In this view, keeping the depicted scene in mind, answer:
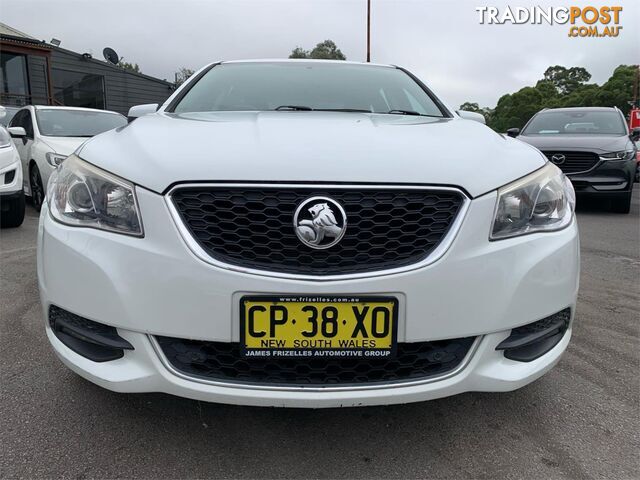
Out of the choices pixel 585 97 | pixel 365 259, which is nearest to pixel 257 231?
pixel 365 259

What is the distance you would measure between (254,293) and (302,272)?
0.46 feet

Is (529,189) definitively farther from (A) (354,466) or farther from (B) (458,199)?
(A) (354,466)

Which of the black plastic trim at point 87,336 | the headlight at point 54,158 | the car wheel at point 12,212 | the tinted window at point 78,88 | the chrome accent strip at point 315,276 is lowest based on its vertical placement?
the car wheel at point 12,212

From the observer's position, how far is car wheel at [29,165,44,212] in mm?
6111

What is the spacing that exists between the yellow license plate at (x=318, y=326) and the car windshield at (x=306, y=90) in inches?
53.6

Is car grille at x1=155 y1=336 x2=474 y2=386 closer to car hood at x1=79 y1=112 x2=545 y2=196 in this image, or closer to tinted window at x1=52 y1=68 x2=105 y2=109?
car hood at x1=79 y1=112 x2=545 y2=196

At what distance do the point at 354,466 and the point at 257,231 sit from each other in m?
0.79

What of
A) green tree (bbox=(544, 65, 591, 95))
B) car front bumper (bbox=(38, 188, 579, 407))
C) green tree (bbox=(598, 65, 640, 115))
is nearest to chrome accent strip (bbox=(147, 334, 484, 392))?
car front bumper (bbox=(38, 188, 579, 407))

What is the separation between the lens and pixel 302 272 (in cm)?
150

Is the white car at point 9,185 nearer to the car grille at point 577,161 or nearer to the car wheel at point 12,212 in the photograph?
the car wheel at point 12,212

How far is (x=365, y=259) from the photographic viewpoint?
1.54 metres

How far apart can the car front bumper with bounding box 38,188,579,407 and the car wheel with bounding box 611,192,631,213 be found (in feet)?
20.2

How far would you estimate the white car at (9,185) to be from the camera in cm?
493

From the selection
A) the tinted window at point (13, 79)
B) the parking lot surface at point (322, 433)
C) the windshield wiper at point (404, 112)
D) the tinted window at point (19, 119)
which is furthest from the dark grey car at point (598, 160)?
the tinted window at point (13, 79)
